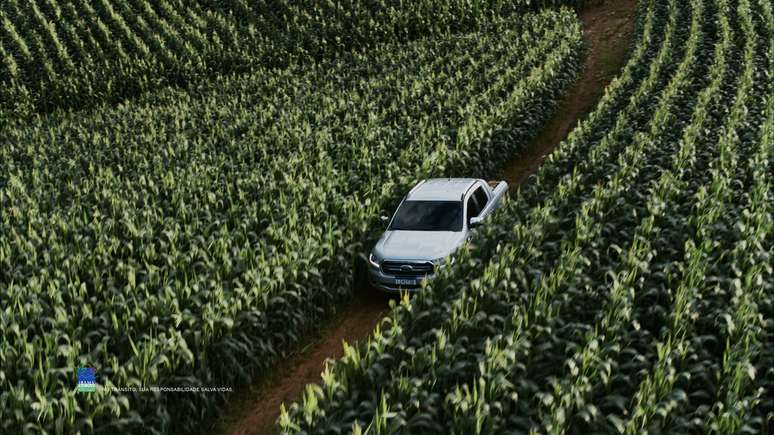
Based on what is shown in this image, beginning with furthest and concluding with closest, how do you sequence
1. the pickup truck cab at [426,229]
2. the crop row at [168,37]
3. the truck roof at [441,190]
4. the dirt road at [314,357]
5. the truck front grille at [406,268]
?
the crop row at [168,37]
the truck roof at [441,190]
the pickup truck cab at [426,229]
the truck front grille at [406,268]
the dirt road at [314,357]

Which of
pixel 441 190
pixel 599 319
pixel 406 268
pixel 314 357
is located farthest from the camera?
pixel 441 190

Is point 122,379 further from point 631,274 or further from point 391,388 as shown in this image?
point 631,274

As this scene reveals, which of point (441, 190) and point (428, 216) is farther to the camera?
point (441, 190)

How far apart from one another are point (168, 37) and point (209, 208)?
20.3 metres

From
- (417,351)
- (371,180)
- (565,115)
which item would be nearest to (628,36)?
(565,115)

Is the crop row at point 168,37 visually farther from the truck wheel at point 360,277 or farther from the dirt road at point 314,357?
the truck wheel at point 360,277

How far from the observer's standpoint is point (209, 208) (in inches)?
524

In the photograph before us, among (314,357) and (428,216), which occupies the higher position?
(428,216)

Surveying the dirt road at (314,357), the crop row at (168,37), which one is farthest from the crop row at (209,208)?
the crop row at (168,37)

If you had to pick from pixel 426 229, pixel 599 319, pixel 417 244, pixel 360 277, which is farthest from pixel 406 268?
pixel 599 319

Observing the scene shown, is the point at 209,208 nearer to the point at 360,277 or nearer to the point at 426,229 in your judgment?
the point at 360,277

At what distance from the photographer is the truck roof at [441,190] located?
1257 centimetres

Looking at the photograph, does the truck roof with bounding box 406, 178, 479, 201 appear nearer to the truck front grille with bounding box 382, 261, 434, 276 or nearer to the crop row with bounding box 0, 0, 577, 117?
the truck front grille with bounding box 382, 261, 434, 276

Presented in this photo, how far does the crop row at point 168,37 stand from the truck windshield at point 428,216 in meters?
18.1
